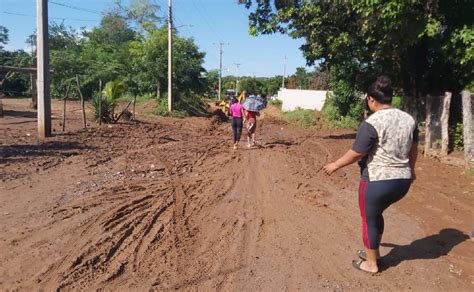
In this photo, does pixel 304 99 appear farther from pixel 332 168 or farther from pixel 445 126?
pixel 332 168

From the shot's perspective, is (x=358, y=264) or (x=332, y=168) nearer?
(x=332, y=168)

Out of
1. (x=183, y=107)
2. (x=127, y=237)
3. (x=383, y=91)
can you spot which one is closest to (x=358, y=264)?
(x=383, y=91)

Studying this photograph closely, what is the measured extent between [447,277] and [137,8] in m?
62.3

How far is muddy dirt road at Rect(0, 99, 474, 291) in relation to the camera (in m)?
4.56

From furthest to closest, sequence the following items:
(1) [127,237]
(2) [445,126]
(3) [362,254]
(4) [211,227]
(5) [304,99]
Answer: (5) [304,99]
(2) [445,126]
(4) [211,227]
(1) [127,237]
(3) [362,254]

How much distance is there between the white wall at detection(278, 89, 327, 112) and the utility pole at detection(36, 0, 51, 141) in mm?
28745

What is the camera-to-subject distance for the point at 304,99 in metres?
42.8

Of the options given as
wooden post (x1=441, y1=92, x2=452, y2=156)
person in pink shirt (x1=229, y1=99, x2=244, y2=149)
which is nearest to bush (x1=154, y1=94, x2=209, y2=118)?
person in pink shirt (x1=229, y1=99, x2=244, y2=149)

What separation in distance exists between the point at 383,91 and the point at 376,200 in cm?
101

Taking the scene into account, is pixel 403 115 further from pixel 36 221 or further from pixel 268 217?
pixel 36 221

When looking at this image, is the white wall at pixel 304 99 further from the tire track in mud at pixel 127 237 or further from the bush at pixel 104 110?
the tire track in mud at pixel 127 237

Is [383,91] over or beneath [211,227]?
over

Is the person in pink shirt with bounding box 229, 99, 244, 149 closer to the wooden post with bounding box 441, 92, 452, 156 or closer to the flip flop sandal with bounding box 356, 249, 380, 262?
the wooden post with bounding box 441, 92, 452, 156

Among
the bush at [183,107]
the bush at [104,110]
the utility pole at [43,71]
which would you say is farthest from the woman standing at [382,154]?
the bush at [183,107]
